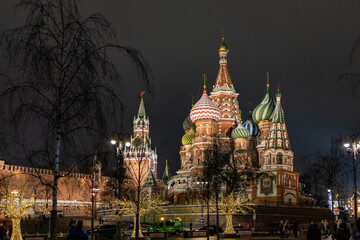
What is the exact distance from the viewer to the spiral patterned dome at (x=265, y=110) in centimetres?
8031

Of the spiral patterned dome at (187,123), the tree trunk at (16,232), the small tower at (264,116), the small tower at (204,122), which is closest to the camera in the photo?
the tree trunk at (16,232)

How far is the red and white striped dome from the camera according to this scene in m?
76.7

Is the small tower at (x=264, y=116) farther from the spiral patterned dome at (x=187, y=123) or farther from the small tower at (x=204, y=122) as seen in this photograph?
the spiral patterned dome at (x=187, y=123)

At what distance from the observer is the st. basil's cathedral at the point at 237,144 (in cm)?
6619

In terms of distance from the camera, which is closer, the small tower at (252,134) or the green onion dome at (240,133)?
the green onion dome at (240,133)

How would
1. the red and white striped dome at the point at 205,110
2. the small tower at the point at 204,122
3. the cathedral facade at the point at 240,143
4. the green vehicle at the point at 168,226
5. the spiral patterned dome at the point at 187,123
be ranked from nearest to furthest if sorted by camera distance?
1. the green vehicle at the point at 168,226
2. the cathedral facade at the point at 240,143
3. the small tower at the point at 204,122
4. the red and white striped dome at the point at 205,110
5. the spiral patterned dome at the point at 187,123

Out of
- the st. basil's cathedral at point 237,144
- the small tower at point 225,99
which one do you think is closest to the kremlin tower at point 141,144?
the st. basil's cathedral at point 237,144

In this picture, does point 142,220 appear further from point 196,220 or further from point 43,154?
point 43,154

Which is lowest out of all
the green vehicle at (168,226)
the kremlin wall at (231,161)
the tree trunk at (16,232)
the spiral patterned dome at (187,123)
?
the green vehicle at (168,226)

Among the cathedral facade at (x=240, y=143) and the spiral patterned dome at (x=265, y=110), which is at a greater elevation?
the spiral patterned dome at (x=265, y=110)

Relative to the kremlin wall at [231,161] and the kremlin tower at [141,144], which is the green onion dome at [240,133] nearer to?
the kremlin wall at [231,161]

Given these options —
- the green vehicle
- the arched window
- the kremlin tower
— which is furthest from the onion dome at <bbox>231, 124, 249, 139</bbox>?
the kremlin tower

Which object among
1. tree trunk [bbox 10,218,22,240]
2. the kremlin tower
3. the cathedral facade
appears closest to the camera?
tree trunk [bbox 10,218,22,240]

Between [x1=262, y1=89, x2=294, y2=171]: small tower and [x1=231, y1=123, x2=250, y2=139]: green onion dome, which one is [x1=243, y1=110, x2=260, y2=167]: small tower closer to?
[x1=231, y1=123, x2=250, y2=139]: green onion dome
